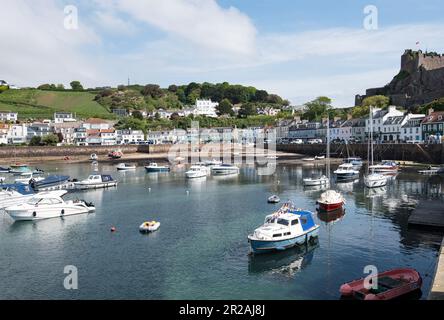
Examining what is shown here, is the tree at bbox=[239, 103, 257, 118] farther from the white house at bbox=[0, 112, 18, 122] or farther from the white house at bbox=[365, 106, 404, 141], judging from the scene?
the white house at bbox=[0, 112, 18, 122]

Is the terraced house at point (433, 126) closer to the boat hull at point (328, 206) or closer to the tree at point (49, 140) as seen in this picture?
the boat hull at point (328, 206)

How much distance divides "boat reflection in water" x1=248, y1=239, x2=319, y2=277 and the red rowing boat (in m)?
3.94

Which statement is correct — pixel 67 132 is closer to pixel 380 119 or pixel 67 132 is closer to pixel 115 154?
pixel 115 154

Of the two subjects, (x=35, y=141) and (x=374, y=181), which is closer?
(x=374, y=181)

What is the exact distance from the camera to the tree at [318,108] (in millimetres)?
148125

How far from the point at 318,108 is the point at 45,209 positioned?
130 m

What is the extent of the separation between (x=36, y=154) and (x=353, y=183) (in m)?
78.3

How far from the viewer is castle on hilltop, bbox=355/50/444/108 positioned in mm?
114438

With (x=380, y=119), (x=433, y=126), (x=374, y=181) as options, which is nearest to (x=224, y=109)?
(x=380, y=119)

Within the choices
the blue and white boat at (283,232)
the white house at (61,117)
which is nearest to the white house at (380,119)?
the blue and white boat at (283,232)

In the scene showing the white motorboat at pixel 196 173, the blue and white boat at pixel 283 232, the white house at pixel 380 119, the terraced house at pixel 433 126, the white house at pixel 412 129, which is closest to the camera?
the blue and white boat at pixel 283 232

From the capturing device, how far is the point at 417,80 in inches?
4732

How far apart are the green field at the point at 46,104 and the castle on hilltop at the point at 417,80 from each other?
103934 mm

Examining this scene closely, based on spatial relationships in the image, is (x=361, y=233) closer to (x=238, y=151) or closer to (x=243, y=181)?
(x=243, y=181)
